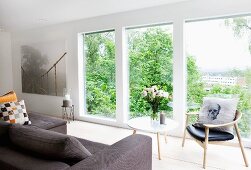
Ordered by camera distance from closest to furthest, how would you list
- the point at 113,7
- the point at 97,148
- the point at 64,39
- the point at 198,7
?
the point at 97,148 < the point at 198,7 < the point at 113,7 < the point at 64,39

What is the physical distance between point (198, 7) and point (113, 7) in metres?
1.45

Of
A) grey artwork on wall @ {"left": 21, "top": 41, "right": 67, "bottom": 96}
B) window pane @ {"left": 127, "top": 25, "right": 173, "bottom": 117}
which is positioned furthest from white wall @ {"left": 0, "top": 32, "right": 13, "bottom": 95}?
window pane @ {"left": 127, "top": 25, "right": 173, "bottom": 117}

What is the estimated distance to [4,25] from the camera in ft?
18.2

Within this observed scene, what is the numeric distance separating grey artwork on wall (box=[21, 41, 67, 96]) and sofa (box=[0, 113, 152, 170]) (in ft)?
11.3

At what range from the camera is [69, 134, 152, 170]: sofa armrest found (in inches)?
54.3

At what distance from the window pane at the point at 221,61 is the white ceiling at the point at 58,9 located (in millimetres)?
746

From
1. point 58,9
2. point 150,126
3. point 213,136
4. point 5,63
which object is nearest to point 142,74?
point 150,126

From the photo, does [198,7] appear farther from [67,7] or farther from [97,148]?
[97,148]

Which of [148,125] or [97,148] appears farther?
[148,125]

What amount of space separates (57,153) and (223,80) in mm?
2852

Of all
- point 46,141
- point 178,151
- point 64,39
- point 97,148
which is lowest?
point 178,151

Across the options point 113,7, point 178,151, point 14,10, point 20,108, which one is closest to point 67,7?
point 113,7

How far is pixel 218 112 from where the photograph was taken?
2.95m

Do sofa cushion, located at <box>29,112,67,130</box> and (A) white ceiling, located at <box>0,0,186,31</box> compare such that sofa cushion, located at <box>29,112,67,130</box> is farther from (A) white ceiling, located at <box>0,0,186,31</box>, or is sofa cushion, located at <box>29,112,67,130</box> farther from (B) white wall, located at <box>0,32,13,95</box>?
(B) white wall, located at <box>0,32,13,95</box>
